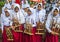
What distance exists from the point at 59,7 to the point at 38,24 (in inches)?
21.4

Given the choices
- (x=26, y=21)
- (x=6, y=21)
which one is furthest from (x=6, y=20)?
(x=26, y=21)

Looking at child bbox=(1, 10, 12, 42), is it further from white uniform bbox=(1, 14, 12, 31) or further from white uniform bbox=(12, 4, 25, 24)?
white uniform bbox=(12, 4, 25, 24)

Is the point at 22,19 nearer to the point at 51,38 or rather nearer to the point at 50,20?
the point at 50,20

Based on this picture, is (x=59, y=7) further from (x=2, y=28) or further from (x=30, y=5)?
(x=2, y=28)

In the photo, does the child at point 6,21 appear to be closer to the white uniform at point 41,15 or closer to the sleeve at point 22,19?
the sleeve at point 22,19

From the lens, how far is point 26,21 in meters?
8.40

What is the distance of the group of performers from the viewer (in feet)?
27.4

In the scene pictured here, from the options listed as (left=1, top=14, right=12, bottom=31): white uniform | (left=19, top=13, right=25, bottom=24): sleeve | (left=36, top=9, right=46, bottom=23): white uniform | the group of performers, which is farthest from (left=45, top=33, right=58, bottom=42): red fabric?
(left=1, top=14, right=12, bottom=31): white uniform

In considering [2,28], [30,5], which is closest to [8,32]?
[2,28]

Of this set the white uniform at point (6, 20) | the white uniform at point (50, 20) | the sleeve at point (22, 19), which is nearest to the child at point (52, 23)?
the white uniform at point (50, 20)

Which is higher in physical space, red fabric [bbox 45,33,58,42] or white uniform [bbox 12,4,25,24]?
white uniform [bbox 12,4,25,24]

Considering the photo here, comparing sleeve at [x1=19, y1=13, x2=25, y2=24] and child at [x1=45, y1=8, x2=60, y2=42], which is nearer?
child at [x1=45, y1=8, x2=60, y2=42]

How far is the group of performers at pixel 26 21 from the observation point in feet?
27.4

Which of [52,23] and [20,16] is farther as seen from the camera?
[20,16]
